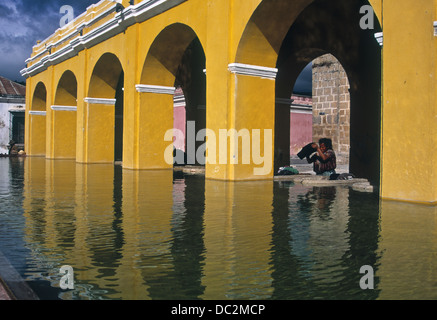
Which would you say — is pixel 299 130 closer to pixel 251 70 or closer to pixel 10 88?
pixel 251 70

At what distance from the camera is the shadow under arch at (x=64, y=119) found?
797 inches

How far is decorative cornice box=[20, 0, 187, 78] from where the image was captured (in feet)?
39.3

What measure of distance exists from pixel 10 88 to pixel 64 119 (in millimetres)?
14506

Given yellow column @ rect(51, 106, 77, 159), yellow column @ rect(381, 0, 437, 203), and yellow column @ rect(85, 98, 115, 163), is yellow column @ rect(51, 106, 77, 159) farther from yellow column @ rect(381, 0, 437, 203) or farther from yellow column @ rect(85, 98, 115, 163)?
yellow column @ rect(381, 0, 437, 203)

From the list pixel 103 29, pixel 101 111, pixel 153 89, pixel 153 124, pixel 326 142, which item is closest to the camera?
pixel 326 142

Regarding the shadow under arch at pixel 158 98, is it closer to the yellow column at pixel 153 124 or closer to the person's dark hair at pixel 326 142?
the yellow column at pixel 153 124

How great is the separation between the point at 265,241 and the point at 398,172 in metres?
3.39

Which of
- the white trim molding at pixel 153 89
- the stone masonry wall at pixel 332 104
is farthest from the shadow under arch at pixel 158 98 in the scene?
the stone masonry wall at pixel 332 104

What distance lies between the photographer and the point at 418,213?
5.33 meters

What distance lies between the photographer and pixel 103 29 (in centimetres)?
1499

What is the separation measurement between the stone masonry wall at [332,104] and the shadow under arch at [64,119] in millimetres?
10201

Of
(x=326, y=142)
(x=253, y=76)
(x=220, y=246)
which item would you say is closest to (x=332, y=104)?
(x=326, y=142)
